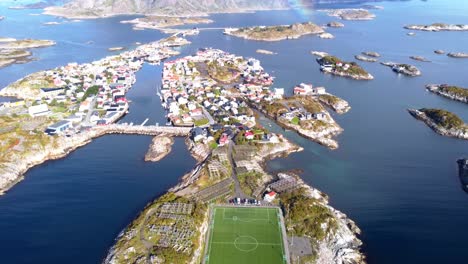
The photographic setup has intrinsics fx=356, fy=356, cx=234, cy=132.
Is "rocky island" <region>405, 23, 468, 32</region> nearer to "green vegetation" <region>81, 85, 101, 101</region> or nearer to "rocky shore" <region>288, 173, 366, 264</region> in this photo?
"green vegetation" <region>81, 85, 101, 101</region>

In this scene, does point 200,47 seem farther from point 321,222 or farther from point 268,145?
point 321,222

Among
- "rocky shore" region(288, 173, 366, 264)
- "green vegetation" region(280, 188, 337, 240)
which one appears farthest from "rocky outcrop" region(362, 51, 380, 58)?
"rocky shore" region(288, 173, 366, 264)

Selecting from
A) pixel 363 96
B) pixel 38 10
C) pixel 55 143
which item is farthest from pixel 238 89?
pixel 38 10

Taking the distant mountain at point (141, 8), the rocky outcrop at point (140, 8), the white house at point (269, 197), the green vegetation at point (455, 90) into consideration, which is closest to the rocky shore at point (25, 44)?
the rocky outcrop at point (140, 8)

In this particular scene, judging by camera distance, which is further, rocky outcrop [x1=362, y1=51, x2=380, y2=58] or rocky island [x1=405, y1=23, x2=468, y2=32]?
rocky island [x1=405, y1=23, x2=468, y2=32]

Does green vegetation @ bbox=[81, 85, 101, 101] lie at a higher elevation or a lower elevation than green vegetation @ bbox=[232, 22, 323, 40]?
lower

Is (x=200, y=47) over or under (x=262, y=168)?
over
